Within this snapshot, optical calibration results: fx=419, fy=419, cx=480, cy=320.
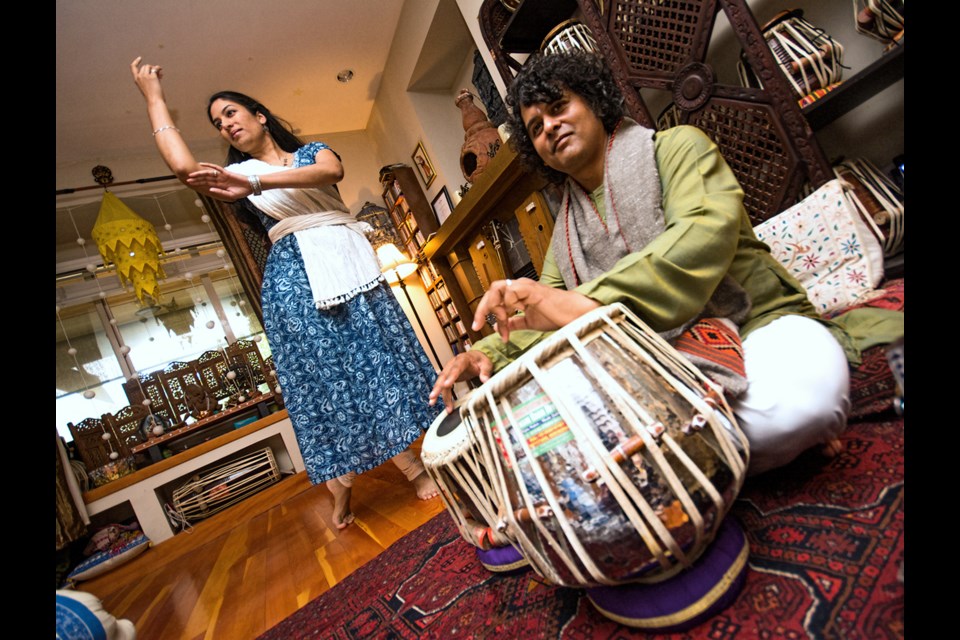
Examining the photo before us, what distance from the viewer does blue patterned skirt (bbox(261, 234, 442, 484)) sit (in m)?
1.81

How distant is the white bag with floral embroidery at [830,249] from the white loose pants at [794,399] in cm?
53

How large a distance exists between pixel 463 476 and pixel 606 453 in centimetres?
29

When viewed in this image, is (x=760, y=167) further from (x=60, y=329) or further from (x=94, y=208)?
(x=60, y=329)

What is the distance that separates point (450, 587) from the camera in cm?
105

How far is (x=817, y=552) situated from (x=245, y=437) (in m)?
4.55

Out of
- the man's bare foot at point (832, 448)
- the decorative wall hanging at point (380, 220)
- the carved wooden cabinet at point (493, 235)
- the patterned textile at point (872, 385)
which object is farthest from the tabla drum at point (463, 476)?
the decorative wall hanging at point (380, 220)

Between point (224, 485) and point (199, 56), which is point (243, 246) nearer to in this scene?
point (199, 56)

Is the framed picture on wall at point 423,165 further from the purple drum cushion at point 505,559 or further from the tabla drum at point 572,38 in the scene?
the purple drum cushion at point 505,559

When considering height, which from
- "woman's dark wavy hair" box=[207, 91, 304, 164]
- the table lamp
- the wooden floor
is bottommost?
the wooden floor

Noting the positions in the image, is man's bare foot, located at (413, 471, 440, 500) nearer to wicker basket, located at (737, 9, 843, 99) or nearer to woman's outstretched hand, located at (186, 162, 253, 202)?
woman's outstretched hand, located at (186, 162, 253, 202)

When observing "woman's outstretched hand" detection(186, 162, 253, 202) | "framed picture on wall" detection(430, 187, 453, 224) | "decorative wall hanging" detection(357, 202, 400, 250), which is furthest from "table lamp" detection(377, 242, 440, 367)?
"woman's outstretched hand" detection(186, 162, 253, 202)

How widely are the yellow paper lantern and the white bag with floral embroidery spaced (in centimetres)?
453

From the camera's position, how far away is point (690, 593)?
59 cm

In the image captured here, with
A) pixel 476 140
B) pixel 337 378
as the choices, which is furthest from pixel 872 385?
pixel 476 140
